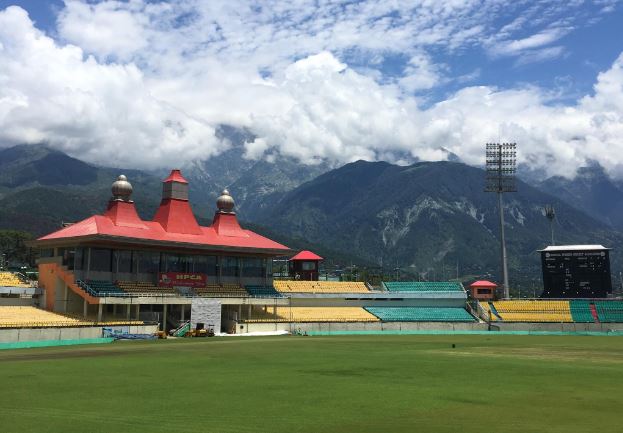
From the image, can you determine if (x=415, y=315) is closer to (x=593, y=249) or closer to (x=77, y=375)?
(x=593, y=249)

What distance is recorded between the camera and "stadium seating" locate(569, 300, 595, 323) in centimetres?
8975

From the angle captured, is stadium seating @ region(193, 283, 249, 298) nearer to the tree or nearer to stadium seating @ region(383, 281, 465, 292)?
stadium seating @ region(383, 281, 465, 292)

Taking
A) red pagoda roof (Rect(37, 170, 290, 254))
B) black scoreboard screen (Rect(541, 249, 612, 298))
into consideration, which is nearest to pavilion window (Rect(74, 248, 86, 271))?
red pagoda roof (Rect(37, 170, 290, 254))

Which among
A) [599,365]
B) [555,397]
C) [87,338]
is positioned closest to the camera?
[555,397]

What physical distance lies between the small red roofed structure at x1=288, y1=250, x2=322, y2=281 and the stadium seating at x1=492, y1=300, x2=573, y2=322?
33.0 metres

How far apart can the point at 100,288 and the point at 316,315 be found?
104 ft

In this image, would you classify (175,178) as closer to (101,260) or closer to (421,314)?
(101,260)

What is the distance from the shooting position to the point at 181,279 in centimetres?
8162

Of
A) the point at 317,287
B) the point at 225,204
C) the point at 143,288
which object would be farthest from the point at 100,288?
the point at 317,287

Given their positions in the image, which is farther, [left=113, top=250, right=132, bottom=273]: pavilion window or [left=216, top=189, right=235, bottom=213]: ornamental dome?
[left=216, top=189, right=235, bottom=213]: ornamental dome

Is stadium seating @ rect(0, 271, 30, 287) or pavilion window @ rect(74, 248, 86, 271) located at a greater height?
pavilion window @ rect(74, 248, 86, 271)

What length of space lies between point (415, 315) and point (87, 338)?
51.6 meters

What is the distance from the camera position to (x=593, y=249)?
98500 millimetres

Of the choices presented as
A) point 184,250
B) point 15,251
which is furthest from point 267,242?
point 15,251
